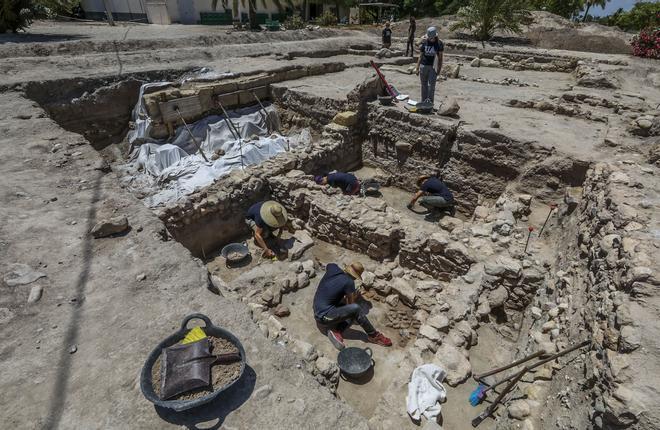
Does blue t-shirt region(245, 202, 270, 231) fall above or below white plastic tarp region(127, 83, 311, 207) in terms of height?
below

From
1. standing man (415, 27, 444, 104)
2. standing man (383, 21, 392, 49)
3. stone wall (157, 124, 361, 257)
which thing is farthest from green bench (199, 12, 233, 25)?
stone wall (157, 124, 361, 257)

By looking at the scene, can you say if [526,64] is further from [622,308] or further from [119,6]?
[119,6]

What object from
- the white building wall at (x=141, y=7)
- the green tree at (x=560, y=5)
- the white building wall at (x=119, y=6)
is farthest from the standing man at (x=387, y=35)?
the green tree at (x=560, y=5)

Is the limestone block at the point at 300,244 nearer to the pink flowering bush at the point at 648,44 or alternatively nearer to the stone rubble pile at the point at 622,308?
the stone rubble pile at the point at 622,308

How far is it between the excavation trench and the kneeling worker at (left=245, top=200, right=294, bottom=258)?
37 cm

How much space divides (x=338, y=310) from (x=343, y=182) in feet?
11.3

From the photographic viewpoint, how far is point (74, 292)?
3.08 m

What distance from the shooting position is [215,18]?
24.4 meters

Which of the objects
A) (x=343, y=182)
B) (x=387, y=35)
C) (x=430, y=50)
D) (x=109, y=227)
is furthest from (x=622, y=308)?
(x=387, y=35)

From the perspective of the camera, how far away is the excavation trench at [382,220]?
4.12 m

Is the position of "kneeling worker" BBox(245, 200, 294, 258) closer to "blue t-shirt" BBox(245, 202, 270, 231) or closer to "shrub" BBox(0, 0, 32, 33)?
"blue t-shirt" BBox(245, 202, 270, 231)

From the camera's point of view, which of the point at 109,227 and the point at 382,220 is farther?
the point at 382,220

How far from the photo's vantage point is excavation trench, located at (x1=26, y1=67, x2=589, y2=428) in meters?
4.12

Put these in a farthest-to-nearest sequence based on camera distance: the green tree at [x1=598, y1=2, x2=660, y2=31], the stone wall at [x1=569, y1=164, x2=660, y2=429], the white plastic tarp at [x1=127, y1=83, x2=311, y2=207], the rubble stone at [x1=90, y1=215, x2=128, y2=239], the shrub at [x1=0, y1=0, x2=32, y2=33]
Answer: the green tree at [x1=598, y1=2, x2=660, y2=31], the shrub at [x1=0, y1=0, x2=32, y2=33], the white plastic tarp at [x1=127, y1=83, x2=311, y2=207], the rubble stone at [x1=90, y1=215, x2=128, y2=239], the stone wall at [x1=569, y1=164, x2=660, y2=429]
